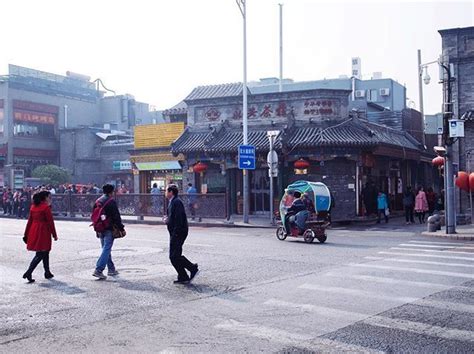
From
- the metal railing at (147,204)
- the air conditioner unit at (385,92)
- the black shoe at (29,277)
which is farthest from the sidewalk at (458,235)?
the air conditioner unit at (385,92)

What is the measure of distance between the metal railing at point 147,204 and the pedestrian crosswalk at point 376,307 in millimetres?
14279

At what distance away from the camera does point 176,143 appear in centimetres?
3161

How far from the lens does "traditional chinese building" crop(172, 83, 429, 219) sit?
89.3ft

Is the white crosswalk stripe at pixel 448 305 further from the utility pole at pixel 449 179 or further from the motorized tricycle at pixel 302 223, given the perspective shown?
the utility pole at pixel 449 179

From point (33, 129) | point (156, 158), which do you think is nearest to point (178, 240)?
point (156, 158)

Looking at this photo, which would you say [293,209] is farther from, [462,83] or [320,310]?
[462,83]

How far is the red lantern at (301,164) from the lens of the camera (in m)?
27.1

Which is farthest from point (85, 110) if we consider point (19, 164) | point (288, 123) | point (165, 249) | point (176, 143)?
point (165, 249)

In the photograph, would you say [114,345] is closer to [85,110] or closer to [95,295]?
[95,295]

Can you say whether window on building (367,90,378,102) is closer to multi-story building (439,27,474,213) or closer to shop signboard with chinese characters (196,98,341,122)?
shop signboard with chinese characters (196,98,341,122)

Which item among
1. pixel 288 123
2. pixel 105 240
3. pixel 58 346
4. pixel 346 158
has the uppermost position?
pixel 288 123

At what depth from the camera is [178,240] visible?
1071 cm

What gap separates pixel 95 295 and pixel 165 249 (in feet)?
21.5

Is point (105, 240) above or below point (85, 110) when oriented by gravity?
below
